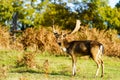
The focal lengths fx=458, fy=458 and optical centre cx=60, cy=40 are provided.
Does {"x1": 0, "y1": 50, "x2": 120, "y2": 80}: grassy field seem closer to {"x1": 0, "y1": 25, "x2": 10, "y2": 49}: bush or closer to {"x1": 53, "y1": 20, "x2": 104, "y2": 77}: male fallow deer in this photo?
{"x1": 53, "y1": 20, "x2": 104, "y2": 77}: male fallow deer

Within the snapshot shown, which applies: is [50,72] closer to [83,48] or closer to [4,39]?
[83,48]

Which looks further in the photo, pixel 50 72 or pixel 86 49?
pixel 50 72

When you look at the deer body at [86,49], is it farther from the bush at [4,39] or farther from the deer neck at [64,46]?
the bush at [4,39]

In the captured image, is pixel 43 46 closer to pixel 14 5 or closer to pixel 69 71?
pixel 69 71

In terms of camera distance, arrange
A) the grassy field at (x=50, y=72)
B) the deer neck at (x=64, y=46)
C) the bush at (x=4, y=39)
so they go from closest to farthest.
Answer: the grassy field at (x=50, y=72), the deer neck at (x=64, y=46), the bush at (x=4, y=39)

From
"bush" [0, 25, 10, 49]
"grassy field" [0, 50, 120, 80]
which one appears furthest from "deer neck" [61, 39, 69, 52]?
"bush" [0, 25, 10, 49]

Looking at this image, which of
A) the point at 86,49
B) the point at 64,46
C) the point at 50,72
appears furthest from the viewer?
the point at 50,72

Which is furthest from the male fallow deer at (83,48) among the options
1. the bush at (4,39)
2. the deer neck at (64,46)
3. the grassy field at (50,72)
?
the bush at (4,39)

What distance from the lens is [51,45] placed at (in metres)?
31.0

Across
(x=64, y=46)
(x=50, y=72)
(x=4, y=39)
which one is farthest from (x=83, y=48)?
(x=4, y=39)

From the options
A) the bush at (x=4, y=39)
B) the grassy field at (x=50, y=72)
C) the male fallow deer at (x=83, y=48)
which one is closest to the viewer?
the grassy field at (x=50, y=72)

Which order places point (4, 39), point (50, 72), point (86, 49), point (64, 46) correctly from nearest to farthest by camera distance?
point (86, 49) → point (64, 46) → point (50, 72) → point (4, 39)

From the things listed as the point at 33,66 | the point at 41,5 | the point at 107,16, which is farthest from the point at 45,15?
the point at 33,66

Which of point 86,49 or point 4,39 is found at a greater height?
point 86,49
